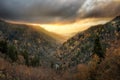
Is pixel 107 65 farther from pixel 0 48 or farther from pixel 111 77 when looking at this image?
pixel 0 48

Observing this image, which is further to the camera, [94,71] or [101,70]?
[94,71]

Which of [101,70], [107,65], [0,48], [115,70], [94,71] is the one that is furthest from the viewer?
[0,48]

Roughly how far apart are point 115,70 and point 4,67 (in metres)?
20.5

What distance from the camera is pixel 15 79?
37.0m

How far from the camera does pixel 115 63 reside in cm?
5225

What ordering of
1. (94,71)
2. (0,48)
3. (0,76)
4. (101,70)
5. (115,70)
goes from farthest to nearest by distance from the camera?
(0,48) → (94,71) → (101,70) → (115,70) → (0,76)

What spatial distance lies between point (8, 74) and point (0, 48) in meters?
52.8

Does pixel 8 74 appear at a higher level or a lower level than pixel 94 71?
higher

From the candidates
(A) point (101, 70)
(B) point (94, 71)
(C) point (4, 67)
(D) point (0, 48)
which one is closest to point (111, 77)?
(A) point (101, 70)

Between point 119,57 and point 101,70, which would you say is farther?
point 101,70

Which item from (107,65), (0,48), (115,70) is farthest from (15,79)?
(0,48)

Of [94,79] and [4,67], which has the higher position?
[4,67]

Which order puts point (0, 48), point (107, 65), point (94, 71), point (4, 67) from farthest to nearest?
1. point (0, 48)
2. point (94, 71)
3. point (107, 65)
4. point (4, 67)

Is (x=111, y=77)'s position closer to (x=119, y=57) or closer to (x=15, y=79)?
(x=119, y=57)
